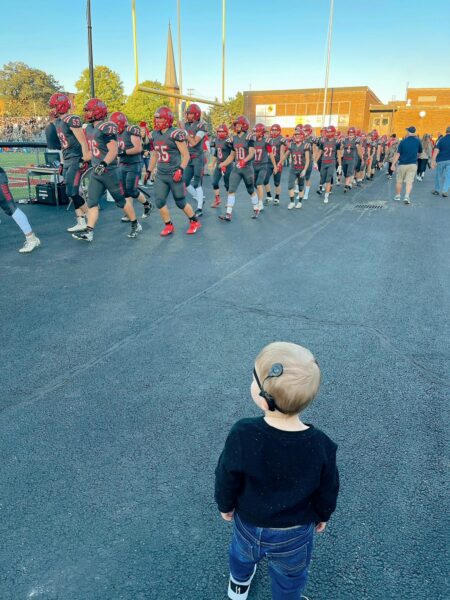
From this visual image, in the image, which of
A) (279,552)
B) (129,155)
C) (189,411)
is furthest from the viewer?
(129,155)

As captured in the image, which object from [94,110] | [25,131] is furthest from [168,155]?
[25,131]

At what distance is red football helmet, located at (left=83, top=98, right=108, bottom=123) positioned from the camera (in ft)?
25.1

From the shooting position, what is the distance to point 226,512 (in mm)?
1684

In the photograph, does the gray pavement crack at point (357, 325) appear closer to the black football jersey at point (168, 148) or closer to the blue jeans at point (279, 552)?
the blue jeans at point (279, 552)

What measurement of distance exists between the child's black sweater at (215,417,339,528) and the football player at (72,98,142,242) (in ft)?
23.3

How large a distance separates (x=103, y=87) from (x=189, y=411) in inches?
2755

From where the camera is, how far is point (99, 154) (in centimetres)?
793

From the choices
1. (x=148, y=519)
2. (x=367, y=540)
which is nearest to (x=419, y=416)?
(x=367, y=540)

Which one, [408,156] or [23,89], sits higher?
[23,89]

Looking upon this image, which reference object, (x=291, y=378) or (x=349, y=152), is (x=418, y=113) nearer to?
(x=349, y=152)

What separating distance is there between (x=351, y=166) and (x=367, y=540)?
15422 millimetres

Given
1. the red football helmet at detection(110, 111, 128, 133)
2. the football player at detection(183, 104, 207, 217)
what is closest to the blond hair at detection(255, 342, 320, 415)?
the red football helmet at detection(110, 111, 128, 133)

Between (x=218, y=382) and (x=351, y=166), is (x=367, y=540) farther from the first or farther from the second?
(x=351, y=166)

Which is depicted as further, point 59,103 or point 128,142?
point 128,142
